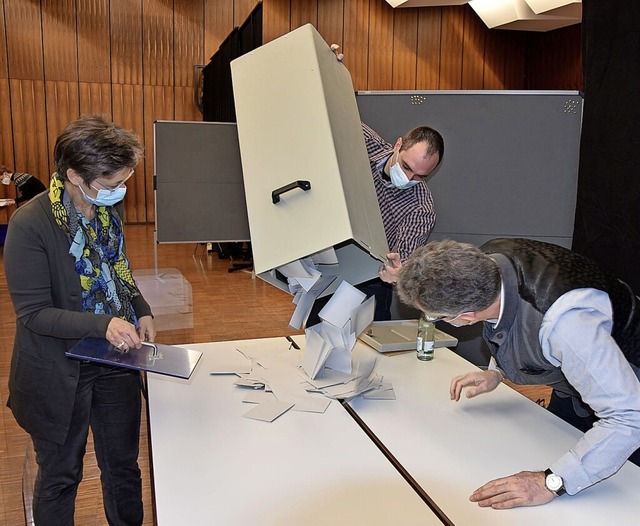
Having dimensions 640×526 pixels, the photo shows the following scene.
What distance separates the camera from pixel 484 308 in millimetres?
1208

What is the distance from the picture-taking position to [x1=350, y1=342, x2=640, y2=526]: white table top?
112 centimetres

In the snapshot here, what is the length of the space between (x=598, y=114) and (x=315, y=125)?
1.52 m

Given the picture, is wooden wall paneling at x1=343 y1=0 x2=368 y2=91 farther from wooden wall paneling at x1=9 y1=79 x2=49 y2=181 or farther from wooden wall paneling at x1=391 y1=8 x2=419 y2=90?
wooden wall paneling at x1=9 y1=79 x2=49 y2=181

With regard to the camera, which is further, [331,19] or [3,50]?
[331,19]

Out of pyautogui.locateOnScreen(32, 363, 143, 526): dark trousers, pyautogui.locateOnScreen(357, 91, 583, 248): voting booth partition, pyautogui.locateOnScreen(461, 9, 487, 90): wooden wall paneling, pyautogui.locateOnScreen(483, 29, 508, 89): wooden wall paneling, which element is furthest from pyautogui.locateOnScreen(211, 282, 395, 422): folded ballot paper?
pyautogui.locateOnScreen(483, 29, 508, 89): wooden wall paneling

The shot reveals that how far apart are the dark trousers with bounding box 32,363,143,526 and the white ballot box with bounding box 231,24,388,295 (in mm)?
548

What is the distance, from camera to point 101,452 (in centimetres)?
167

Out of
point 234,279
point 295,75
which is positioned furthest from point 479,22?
point 295,75

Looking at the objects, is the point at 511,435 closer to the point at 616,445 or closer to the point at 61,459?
the point at 616,445

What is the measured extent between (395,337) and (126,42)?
28.0 ft

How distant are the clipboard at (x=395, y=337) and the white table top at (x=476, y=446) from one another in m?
0.17

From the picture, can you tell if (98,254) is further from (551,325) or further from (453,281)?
(551,325)

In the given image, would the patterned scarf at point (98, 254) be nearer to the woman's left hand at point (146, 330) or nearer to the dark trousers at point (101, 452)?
the woman's left hand at point (146, 330)

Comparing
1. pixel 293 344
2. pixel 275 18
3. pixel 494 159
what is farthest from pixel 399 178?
pixel 275 18
